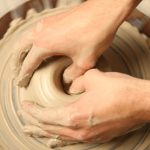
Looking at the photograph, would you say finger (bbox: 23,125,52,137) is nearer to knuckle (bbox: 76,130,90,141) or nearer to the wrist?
knuckle (bbox: 76,130,90,141)

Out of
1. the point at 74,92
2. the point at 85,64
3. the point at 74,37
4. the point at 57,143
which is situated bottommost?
the point at 57,143

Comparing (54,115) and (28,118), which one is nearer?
(54,115)

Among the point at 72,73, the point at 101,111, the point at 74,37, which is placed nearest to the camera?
the point at 101,111

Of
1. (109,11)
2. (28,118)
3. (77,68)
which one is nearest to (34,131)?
(28,118)

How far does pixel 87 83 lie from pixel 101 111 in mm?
149

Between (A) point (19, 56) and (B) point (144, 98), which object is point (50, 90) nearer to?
(A) point (19, 56)

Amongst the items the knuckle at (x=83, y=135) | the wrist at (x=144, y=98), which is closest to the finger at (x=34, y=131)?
the knuckle at (x=83, y=135)

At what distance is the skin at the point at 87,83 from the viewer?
3.80 ft

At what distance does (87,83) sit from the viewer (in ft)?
4.13

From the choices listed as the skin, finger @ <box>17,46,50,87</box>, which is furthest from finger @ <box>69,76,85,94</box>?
finger @ <box>17,46,50,87</box>

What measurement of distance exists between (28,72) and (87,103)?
29 centimetres

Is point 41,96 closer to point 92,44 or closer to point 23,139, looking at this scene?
point 23,139

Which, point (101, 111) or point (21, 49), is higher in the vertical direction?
point (21, 49)

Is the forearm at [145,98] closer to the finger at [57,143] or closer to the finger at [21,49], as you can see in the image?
the finger at [57,143]
